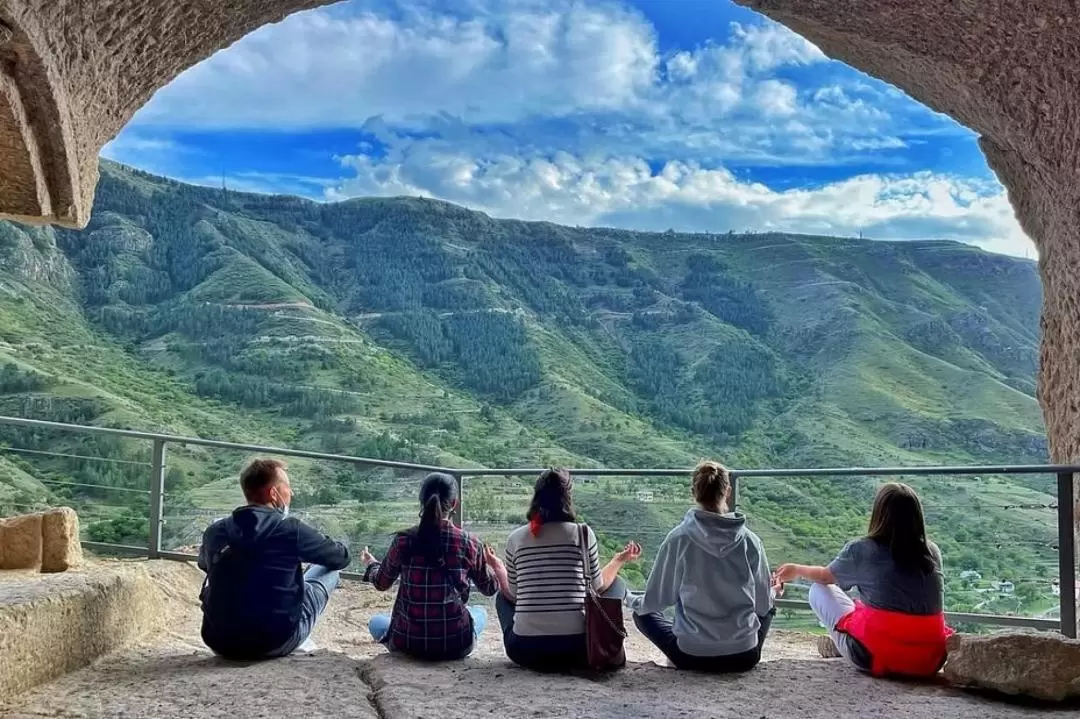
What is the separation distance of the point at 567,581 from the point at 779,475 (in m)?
1.37

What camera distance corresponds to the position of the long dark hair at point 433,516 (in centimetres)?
330

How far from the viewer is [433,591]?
332 cm

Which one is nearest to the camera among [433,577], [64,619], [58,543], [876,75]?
[64,619]

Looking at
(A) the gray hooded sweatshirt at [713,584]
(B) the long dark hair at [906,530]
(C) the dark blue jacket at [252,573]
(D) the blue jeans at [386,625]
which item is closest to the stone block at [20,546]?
(C) the dark blue jacket at [252,573]

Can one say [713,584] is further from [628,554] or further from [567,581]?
[567,581]

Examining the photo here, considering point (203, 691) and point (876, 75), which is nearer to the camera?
point (203, 691)

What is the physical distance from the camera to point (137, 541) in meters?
5.29

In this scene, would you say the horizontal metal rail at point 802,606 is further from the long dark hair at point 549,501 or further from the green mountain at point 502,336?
the green mountain at point 502,336

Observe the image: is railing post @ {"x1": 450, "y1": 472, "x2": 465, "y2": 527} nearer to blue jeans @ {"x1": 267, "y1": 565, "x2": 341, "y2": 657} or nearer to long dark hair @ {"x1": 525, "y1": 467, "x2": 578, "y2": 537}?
blue jeans @ {"x1": 267, "y1": 565, "x2": 341, "y2": 657}

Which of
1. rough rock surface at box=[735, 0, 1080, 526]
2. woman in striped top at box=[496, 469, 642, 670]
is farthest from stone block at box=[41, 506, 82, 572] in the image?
rough rock surface at box=[735, 0, 1080, 526]

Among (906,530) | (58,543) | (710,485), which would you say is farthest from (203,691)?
(906,530)

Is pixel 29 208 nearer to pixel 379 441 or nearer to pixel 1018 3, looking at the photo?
pixel 1018 3

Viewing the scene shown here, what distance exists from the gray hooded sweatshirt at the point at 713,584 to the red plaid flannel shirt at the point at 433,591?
79cm

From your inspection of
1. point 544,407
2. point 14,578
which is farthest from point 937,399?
point 14,578
